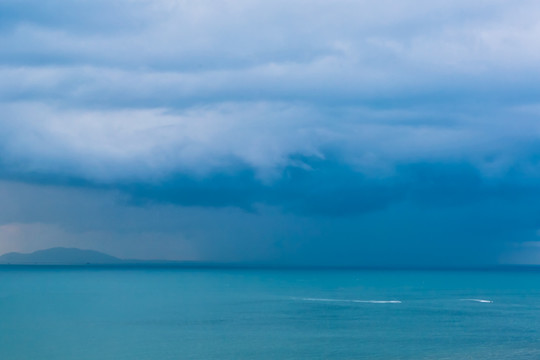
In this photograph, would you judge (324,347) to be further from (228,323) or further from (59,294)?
(59,294)

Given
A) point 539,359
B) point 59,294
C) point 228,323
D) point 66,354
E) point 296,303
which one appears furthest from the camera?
point 59,294

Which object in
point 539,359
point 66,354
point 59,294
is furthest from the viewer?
point 59,294

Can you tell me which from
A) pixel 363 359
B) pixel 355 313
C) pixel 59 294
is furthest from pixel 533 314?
pixel 59 294

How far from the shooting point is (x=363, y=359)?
1960 inches

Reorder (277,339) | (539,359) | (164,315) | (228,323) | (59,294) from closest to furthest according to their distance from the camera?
1. (539,359)
2. (277,339)
3. (228,323)
4. (164,315)
5. (59,294)

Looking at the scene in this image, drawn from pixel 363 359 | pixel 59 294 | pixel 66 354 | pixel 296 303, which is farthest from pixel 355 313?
pixel 59 294

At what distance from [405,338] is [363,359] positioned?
11.4 m

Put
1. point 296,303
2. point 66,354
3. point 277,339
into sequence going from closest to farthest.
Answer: point 66,354 → point 277,339 → point 296,303

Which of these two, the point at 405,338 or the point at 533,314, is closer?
the point at 405,338

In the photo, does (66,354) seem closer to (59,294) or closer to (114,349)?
(114,349)

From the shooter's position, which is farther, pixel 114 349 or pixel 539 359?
pixel 114 349

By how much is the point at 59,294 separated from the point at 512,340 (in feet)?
289

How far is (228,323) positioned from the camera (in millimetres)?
70500

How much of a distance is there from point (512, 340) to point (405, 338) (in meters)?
9.54
